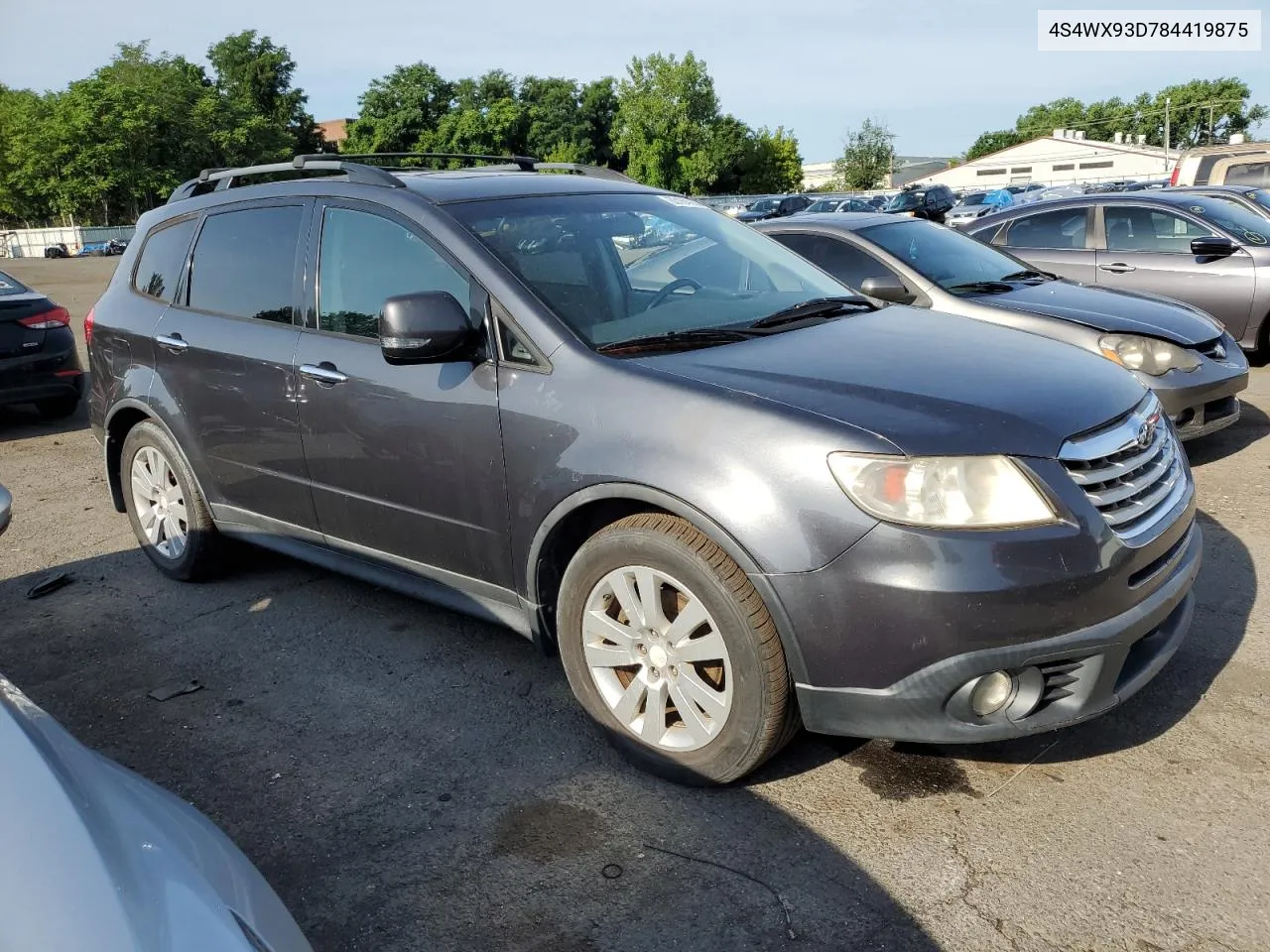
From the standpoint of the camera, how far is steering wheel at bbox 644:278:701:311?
11.6 feet

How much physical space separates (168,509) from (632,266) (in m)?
2.67

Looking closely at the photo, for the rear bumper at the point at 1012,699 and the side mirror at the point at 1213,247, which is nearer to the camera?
the rear bumper at the point at 1012,699

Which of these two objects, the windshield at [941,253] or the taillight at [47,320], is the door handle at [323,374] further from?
the taillight at [47,320]

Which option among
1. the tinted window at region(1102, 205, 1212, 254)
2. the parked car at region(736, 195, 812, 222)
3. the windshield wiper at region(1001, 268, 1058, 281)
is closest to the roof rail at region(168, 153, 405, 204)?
the windshield wiper at region(1001, 268, 1058, 281)

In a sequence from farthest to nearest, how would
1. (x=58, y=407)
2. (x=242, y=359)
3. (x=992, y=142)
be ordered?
(x=992, y=142) < (x=58, y=407) < (x=242, y=359)

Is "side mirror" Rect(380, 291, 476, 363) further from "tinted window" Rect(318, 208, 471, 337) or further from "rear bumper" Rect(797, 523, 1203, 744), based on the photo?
"rear bumper" Rect(797, 523, 1203, 744)

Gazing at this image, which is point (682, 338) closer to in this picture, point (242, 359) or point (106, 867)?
point (242, 359)

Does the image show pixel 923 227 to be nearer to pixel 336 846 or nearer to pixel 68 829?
pixel 336 846

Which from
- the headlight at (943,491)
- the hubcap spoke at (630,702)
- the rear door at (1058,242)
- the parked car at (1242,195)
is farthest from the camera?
the parked car at (1242,195)

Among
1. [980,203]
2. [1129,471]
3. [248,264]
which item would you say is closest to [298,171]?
[248,264]

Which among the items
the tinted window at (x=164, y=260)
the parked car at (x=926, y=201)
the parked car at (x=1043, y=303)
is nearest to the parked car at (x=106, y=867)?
the tinted window at (x=164, y=260)

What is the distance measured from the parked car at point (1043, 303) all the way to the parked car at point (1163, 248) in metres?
2.01

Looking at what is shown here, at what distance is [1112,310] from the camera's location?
630cm

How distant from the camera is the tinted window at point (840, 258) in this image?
674cm
